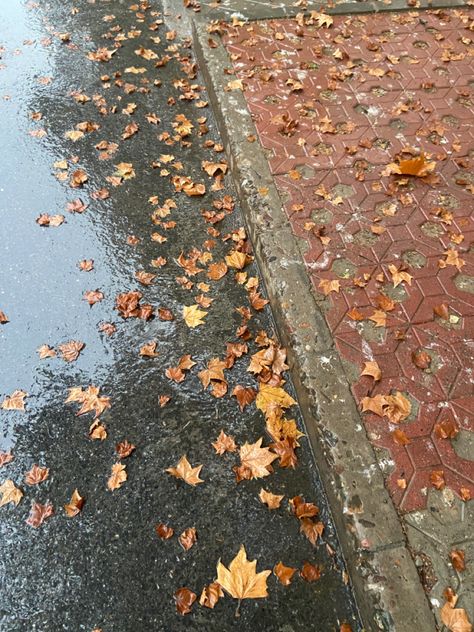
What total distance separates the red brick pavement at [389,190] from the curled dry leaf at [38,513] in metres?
1.72

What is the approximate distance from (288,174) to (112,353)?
1.95m

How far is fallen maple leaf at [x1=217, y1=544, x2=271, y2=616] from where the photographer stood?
2186 mm

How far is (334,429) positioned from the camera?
8.07 ft

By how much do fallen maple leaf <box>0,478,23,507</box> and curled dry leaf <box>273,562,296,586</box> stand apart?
1.36 meters

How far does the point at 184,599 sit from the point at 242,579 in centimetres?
28

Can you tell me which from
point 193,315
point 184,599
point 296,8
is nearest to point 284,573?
point 184,599

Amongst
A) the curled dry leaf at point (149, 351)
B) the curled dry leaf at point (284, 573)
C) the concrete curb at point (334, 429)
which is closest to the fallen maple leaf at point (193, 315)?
the curled dry leaf at point (149, 351)

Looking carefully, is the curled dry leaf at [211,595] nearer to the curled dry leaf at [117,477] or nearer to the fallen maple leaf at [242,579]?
the fallen maple leaf at [242,579]

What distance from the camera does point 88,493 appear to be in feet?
8.14

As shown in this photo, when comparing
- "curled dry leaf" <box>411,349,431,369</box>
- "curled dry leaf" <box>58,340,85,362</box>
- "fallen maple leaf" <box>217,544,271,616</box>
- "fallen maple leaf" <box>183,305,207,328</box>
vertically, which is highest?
"curled dry leaf" <box>58,340,85,362</box>

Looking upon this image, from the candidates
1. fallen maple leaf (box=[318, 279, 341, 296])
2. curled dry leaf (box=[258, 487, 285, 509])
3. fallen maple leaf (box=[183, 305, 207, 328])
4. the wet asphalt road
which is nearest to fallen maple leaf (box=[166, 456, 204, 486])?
the wet asphalt road

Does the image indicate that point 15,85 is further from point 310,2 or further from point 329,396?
point 329,396

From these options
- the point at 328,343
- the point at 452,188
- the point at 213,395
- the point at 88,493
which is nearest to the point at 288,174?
the point at 452,188

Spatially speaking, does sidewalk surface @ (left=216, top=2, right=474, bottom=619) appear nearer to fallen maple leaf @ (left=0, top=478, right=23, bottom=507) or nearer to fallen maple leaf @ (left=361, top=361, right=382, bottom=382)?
fallen maple leaf @ (left=361, top=361, right=382, bottom=382)
